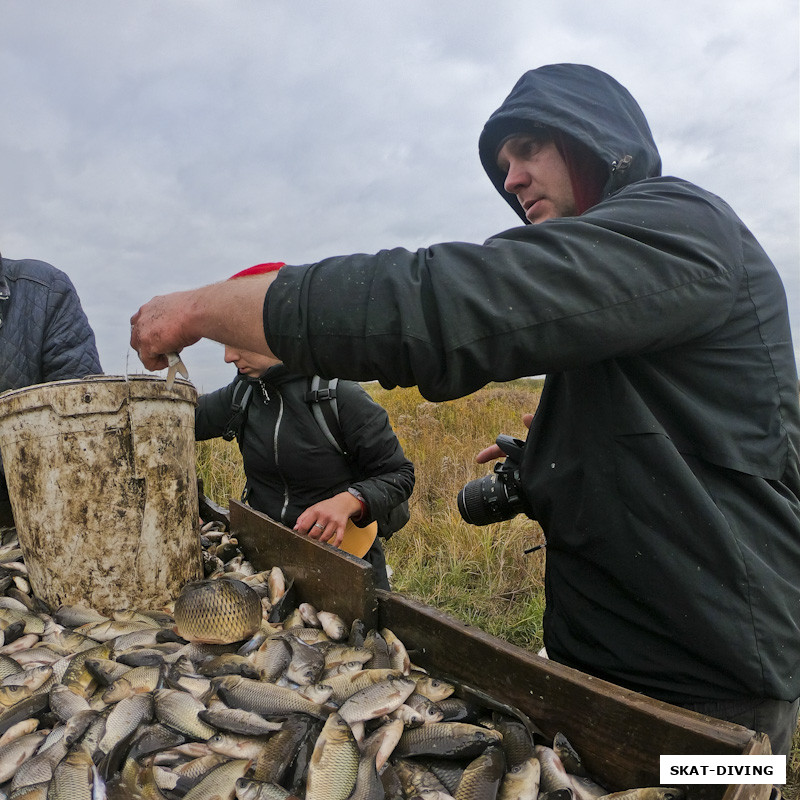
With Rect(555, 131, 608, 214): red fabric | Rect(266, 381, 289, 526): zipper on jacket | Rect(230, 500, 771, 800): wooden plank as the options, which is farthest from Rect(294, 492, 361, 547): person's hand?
Rect(555, 131, 608, 214): red fabric

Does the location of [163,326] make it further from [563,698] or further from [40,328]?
[40,328]

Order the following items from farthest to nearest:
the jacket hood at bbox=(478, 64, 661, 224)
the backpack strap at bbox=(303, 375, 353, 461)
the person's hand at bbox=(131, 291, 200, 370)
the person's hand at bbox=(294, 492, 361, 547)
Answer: the backpack strap at bbox=(303, 375, 353, 461), the person's hand at bbox=(294, 492, 361, 547), the jacket hood at bbox=(478, 64, 661, 224), the person's hand at bbox=(131, 291, 200, 370)

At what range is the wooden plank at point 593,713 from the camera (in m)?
1.13

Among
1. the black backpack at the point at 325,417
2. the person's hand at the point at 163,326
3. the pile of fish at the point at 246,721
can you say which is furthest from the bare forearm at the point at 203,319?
the black backpack at the point at 325,417

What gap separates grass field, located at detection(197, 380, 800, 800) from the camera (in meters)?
4.66

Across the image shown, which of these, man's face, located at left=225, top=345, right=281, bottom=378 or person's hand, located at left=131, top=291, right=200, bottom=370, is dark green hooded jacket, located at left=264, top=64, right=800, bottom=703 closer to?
person's hand, located at left=131, top=291, right=200, bottom=370

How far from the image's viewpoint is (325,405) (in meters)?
3.45

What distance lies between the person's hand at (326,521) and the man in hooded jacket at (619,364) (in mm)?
1280

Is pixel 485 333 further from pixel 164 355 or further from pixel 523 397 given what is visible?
pixel 523 397

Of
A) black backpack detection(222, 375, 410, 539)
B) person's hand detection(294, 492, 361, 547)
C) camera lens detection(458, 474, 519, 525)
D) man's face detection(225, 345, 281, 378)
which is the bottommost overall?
person's hand detection(294, 492, 361, 547)

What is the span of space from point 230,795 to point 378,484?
2.18m

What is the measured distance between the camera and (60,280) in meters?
3.79

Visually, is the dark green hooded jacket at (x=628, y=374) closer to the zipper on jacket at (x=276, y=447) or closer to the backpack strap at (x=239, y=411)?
the zipper on jacket at (x=276, y=447)

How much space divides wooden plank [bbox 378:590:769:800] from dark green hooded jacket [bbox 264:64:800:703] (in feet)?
1.17
